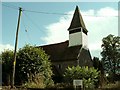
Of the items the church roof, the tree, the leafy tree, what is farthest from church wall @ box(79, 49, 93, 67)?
the leafy tree

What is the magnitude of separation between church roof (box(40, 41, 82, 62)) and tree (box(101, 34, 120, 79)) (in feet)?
45.5

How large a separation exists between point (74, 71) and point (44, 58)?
6.04 metres

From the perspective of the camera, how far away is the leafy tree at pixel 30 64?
3151 centimetres

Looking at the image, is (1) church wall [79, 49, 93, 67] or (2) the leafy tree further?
(1) church wall [79, 49, 93, 67]

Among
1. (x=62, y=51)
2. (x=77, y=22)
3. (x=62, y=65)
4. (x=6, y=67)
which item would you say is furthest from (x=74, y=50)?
(x=6, y=67)

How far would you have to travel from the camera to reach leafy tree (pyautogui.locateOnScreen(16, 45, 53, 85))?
31506mm

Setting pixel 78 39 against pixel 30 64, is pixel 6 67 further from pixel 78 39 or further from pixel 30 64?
pixel 78 39

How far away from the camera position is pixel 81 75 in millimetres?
27688

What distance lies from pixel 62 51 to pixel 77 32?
16.8 feet

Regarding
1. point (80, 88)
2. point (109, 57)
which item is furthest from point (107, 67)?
point (80, 88)

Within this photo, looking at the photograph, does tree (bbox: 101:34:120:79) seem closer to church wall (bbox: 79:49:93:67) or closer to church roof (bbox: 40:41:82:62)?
church wall (bbox: 79:49:93:67)

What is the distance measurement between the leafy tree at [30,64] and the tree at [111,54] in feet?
93.8

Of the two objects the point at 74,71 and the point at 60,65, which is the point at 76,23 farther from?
the point at 74,71

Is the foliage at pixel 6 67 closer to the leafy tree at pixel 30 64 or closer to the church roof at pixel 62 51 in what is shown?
the leafy tree at pixel 30 64
